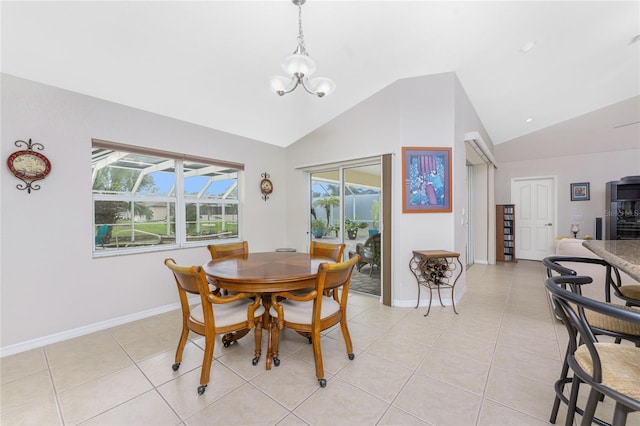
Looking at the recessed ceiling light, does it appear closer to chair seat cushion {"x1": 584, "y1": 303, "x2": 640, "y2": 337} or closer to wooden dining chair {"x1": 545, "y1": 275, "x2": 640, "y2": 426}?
chair seat cushion {"x1": 584, "y1": 303, "x2": 640, "y2": 337}

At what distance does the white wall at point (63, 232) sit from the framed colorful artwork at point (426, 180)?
290 centimetres

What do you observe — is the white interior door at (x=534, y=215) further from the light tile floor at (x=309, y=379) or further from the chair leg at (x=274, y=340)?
the chair leg at (x=274, y=340)

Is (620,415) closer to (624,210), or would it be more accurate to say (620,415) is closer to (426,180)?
(426,180)

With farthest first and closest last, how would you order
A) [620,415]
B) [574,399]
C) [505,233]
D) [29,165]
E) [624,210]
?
[505,233]
[624,210]
[29,165]
[574,399]
[620,415]

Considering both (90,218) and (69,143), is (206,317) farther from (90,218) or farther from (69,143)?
(69,143)

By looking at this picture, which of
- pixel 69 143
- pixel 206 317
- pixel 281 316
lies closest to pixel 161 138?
pixel 69 143

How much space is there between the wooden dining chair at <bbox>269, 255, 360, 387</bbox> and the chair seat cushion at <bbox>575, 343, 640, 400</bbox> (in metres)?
1.23

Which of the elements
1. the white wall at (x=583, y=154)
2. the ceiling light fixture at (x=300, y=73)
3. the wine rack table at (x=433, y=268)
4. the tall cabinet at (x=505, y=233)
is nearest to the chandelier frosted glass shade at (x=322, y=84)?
the ceiling light fixture at (x=300, y=73)

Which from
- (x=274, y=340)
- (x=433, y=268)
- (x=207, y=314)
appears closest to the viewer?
(x=207, y=314)

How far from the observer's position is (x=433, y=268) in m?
3.04

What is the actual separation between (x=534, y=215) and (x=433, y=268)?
16.2 feet

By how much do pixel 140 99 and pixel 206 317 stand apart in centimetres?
247

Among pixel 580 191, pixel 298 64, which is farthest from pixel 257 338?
pixel 580 191

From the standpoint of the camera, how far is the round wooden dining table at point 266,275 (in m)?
1.77
